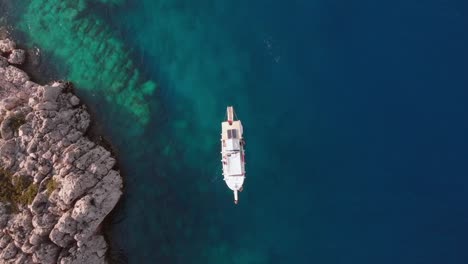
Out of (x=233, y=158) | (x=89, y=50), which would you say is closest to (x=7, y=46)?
(x=89, y=50)

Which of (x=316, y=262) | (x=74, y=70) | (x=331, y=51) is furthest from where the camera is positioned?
(x=74, y=70)

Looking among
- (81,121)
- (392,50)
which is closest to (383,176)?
(392,50)

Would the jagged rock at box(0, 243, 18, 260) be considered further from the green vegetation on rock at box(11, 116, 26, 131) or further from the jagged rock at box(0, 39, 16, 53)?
the jagged rock at box(0, 39, 16, 53)

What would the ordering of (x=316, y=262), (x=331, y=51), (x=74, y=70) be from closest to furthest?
1. (x=316, y=262)
2. (x=331, y=51)
3. (x=74, y=70)

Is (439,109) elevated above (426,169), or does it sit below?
above

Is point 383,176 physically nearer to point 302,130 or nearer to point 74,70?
point 302,130
